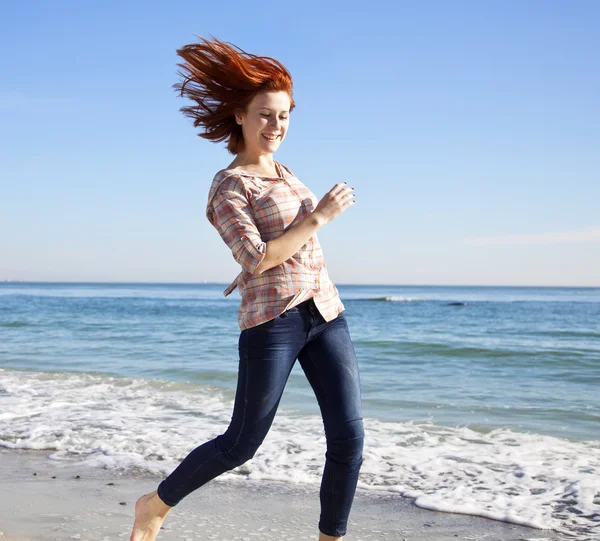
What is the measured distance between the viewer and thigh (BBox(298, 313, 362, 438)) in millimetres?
2568

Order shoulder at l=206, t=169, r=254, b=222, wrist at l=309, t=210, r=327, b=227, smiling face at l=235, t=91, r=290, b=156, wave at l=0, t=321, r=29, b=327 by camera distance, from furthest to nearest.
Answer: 1. wave at l=0, t=321, r=29, b=327
2. smiling face at l=235, t=91, r=290, b=156
3. shoulder at l=206, t=169, r=254, b=222
4. wrist at l=309, t=210, r=327, b=227

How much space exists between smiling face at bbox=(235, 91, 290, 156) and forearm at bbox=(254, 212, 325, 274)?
0.44 metres

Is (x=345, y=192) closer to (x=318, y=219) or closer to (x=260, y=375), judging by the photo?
(x=318, y=219)

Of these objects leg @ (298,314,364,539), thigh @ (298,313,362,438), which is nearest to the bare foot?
leg @ (298,314,364,539)

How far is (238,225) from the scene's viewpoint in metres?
2.54

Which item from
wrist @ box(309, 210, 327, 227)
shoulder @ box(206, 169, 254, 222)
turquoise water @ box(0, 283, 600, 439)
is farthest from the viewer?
turquoise water @ box(0, 283, 600, 439)

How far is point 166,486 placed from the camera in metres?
2.78

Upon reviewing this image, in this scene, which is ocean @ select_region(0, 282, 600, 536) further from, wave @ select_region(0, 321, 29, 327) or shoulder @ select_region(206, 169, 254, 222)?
wave @ select_region(0, 321, 29, 327)

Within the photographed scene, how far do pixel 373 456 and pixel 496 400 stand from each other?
370cm

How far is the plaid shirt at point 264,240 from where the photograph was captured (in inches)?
101

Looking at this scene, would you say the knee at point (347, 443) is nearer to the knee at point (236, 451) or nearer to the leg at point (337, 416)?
the leg at point (337, 416)

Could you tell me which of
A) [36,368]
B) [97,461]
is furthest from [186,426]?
[36,368]

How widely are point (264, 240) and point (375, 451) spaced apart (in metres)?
3.04

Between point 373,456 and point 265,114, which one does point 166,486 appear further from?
point 373,456
